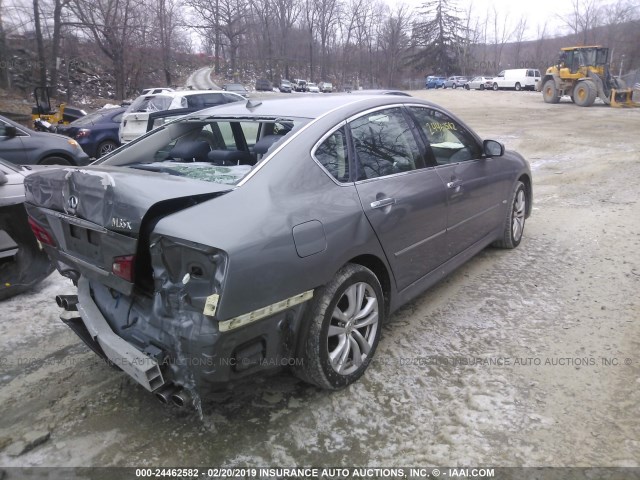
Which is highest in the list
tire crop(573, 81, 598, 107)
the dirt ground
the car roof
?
tire crop(573, 81, 598, 107)

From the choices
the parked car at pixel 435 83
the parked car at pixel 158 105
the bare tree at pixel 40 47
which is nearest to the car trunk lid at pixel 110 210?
the parked car at pixel 158 105

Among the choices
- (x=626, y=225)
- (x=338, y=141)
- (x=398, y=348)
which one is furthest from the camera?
(x=626, y=225)

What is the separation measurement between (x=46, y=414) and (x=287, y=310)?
1.54 meters

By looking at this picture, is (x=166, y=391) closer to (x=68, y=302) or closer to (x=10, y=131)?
(x=68, y=302)

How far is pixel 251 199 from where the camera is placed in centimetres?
241

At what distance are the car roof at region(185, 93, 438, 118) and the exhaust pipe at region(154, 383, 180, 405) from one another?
1.75 meters

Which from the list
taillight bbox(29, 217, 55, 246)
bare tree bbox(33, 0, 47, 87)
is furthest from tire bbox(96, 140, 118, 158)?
bare tree bbox(33, 0, 47, 87)

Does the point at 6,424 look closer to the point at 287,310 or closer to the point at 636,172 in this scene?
the point at 287,310

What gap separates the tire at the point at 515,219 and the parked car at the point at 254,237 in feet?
4.83

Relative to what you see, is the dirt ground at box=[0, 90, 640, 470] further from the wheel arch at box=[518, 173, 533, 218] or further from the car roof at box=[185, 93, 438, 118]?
the car roof at box=[185, 93, 438, 118]

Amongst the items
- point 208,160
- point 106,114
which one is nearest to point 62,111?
point 106,114

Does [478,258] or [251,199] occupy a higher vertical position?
[251,199]

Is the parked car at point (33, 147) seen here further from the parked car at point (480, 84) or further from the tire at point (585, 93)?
the parked car at point (480, 84)

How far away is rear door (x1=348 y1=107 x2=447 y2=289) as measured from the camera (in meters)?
3.07
